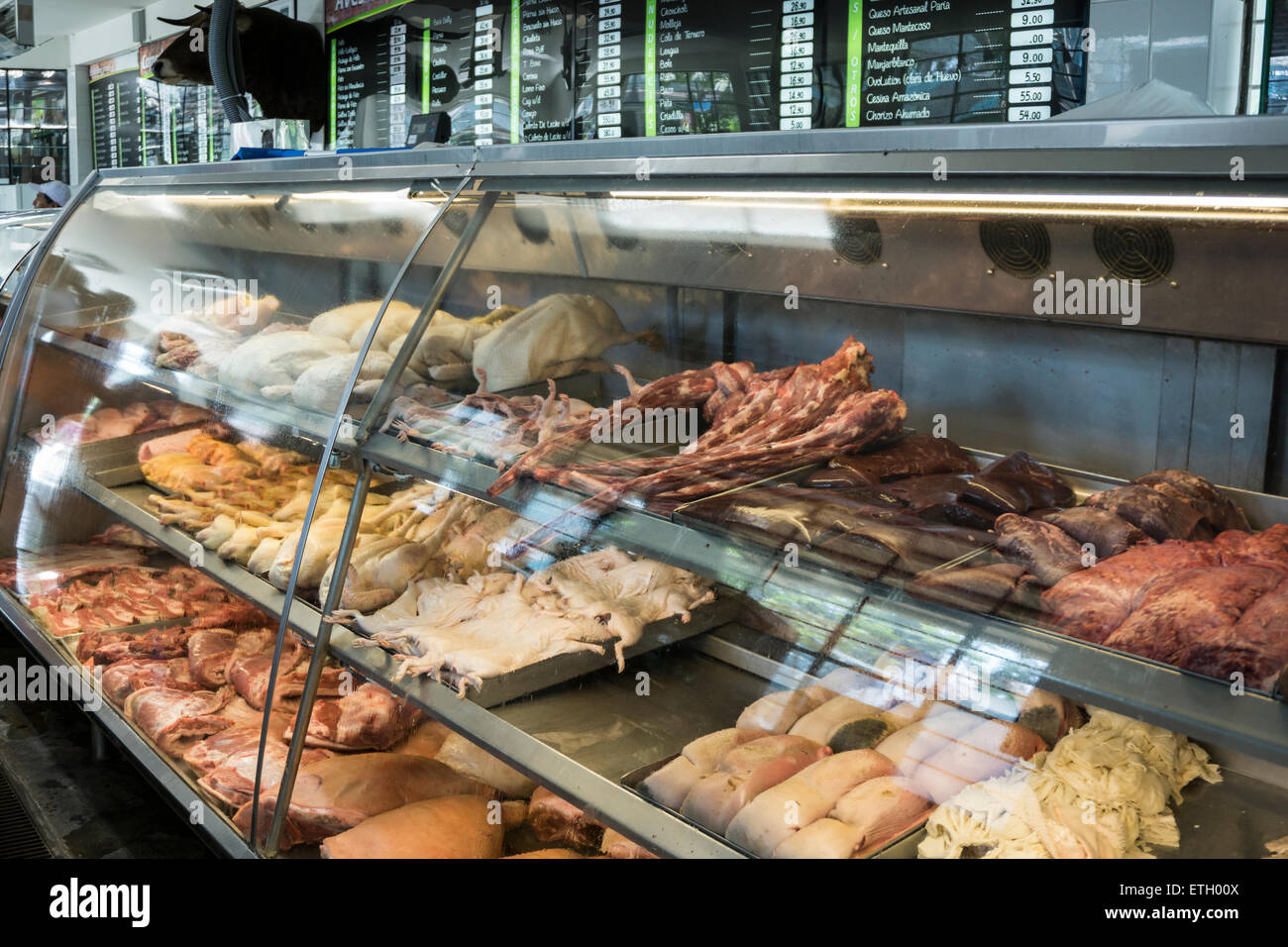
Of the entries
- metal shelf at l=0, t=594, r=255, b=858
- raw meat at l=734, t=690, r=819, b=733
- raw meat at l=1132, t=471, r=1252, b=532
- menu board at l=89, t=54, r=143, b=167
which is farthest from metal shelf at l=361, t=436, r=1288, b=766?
menu board at l=89, t=54, r=143, b=167

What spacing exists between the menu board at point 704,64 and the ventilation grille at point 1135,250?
3.30 feet

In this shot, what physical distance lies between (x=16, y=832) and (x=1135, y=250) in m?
3.34

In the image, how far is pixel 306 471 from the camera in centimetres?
336

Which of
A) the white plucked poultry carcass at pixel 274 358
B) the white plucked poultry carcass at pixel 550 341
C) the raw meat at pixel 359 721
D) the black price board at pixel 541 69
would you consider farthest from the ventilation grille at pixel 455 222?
the black price board at pixel 541 69

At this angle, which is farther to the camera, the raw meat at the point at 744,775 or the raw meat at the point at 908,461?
the raw meat at the point at 908,461

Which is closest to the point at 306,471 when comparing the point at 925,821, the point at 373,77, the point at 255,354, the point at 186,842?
the point at 255,354

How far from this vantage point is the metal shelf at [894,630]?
124 centimetres

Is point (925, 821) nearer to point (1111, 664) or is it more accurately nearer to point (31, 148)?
point (1111, 664)

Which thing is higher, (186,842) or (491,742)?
(491,742)

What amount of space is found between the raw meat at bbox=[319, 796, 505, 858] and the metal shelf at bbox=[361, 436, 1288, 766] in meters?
0.73

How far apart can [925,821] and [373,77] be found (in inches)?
207

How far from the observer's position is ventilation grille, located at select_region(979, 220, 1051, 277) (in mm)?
2178

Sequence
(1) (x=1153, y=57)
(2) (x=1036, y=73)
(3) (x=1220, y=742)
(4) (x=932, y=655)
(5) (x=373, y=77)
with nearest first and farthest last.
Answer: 1. (3) (x=1220, y=742)
2. (4) (x=932, y=655)
3. (1) (x=1153, y=57)
4. (2) (x=1036, y=73)
5. (5) (x=373, y=77)

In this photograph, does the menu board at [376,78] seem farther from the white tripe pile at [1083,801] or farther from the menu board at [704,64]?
the white tripe pile at [1083,801]
